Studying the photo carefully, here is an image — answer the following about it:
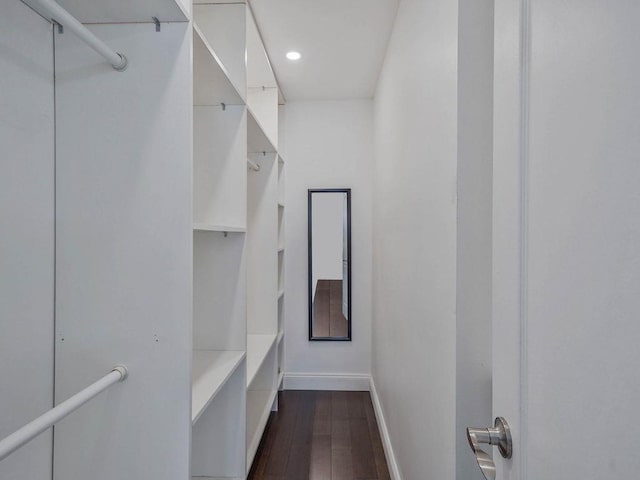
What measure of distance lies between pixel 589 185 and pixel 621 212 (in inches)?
2.2

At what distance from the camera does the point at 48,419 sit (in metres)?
0.77

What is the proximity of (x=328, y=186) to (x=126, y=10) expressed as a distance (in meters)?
2.32

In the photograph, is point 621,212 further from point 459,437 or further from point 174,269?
point 174,269

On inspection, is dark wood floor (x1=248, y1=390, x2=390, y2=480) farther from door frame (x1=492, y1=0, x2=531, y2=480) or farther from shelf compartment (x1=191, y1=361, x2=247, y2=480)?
door frame (x1=492, y1=0, x2=531, y2=480)

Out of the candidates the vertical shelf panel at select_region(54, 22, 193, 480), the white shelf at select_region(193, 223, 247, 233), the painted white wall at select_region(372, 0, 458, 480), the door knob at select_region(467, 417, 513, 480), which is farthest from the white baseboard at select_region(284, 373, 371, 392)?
the door knob at select_region(467, 417, 513, 480)

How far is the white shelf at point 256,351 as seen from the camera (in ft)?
6.59

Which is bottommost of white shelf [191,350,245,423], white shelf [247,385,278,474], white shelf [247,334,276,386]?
white shelf [247,385,278,474]

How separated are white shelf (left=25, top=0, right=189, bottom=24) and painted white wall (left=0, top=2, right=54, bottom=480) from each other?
10 centimetres

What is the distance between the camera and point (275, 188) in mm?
2766

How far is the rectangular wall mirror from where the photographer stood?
3258mm

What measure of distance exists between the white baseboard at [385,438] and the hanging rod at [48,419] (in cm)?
152

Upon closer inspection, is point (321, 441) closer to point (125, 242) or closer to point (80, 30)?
point (125, 242)

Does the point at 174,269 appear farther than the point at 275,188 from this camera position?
No

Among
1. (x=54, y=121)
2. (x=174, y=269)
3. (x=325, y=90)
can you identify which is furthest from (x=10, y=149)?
(x=325, y=90)
